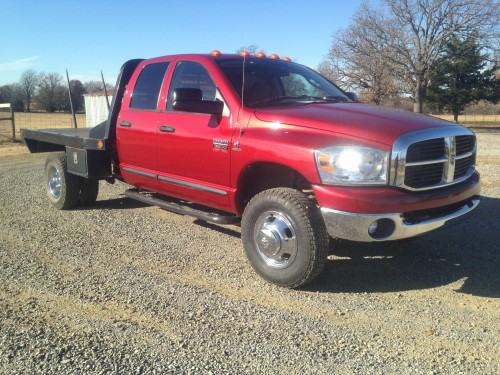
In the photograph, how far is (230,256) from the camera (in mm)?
5012

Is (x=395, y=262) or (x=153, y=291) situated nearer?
(x=153, y=291)

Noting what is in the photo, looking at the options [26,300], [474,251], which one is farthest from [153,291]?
[474,251]

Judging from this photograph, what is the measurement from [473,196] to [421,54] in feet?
103

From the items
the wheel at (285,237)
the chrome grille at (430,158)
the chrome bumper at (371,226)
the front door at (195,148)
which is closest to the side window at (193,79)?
the front door at (195,148)

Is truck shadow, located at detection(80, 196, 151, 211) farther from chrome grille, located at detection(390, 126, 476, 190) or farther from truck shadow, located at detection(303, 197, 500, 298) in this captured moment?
chrome grille, located at detection(390, 126, 476, 190)

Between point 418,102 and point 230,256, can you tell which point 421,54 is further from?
point 230,256

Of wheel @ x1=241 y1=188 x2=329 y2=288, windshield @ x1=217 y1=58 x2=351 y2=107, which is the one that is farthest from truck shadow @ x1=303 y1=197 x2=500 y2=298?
windshield @ x1=217 y1=58 x2=351 y2=107

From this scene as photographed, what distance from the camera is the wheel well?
4457 millimetres

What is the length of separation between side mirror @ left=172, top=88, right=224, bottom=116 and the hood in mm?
434

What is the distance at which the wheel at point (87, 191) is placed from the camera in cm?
718

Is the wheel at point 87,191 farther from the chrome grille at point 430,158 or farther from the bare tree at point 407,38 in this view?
the bare tree at point 407,38

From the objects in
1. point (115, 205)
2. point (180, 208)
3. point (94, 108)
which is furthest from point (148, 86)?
point (94, 108)

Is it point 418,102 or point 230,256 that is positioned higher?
point 418,102

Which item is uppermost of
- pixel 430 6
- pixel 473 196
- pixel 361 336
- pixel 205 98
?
pixel 430 6
